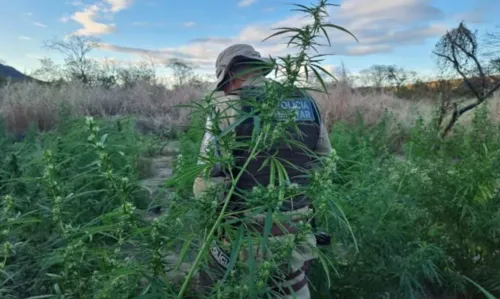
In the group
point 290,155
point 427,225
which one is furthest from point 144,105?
point 290,155

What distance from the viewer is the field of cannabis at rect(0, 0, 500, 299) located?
1.28m

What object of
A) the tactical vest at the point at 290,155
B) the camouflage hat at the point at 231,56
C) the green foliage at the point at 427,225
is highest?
the camouflage hat at the point at 231,56

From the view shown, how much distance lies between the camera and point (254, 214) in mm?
1205

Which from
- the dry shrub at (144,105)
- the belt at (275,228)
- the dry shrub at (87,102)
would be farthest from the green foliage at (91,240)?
the dry shrub at (87,102)

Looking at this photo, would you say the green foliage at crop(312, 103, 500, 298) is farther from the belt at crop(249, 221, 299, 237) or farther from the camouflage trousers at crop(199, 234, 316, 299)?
the belt at crop(249, 221, 299, 237)

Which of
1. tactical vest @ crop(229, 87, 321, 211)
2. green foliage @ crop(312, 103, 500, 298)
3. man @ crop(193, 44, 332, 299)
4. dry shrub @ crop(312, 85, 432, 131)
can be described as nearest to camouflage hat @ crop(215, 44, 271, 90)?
man @ crop(193, 44, 332, 299)

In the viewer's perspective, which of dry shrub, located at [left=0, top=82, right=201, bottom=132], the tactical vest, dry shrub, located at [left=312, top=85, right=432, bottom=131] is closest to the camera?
the tactical vest

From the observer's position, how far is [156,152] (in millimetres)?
9805

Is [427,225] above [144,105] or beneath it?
beneath

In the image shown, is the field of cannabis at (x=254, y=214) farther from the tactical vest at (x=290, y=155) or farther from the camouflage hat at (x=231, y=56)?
the camouflage hat at (x=231, y=56)

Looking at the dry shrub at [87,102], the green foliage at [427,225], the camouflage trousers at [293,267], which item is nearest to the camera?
the camouflage trousers at [293,267]

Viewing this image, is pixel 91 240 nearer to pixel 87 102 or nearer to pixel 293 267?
pixel 293 267

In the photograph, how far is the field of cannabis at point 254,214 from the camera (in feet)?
4.19

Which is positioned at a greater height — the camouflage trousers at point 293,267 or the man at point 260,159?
the man at point 260,159
